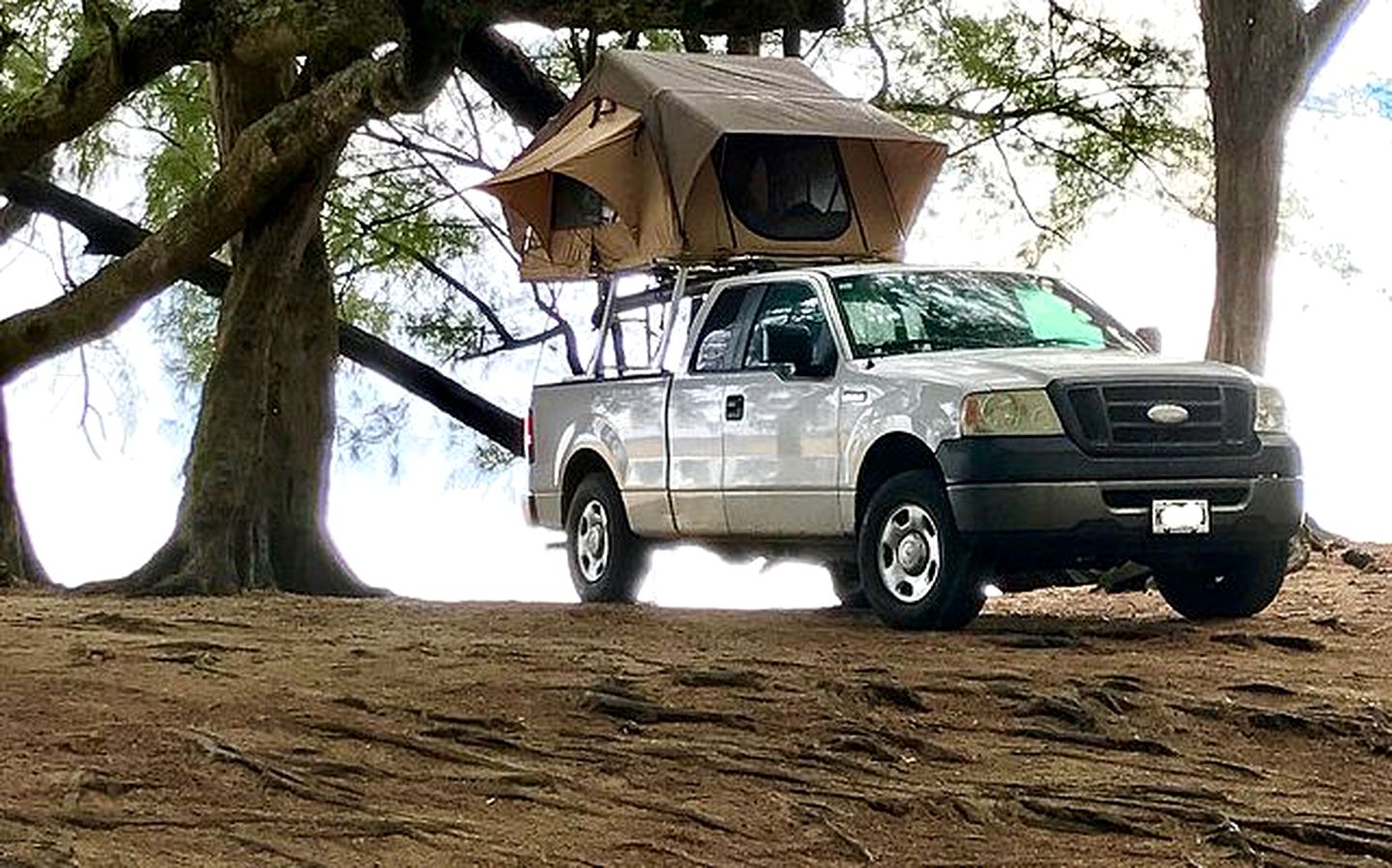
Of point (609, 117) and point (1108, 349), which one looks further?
point (609, 117)

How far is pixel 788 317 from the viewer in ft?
41.7

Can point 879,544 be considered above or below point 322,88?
below

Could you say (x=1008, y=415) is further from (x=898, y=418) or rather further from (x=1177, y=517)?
(x=1177, y=517)

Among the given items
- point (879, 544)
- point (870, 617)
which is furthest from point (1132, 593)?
point (879, 544)

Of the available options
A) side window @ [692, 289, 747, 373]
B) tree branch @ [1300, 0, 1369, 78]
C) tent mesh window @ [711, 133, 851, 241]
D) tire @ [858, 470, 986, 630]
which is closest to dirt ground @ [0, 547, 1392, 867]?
tire @ [858, 470, 986, 630]

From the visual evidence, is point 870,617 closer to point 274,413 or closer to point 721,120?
point 721,120

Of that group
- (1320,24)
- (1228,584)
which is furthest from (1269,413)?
(1320,24)

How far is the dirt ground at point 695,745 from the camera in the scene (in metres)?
6.69

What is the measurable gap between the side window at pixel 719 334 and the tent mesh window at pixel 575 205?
196 centimetres

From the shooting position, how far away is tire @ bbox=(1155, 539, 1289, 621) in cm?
1182

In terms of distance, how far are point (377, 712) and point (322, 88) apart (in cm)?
727

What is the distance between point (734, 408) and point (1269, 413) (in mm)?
3002

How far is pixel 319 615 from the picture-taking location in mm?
12898

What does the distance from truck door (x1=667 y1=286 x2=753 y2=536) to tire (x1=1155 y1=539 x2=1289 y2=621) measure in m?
2.57
